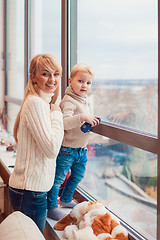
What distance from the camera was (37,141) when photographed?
1.13m

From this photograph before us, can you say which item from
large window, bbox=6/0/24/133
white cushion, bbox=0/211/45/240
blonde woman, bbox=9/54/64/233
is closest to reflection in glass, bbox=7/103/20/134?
large window, bbox=6/0/24/133

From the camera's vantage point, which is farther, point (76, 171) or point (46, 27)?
point (46, 27)

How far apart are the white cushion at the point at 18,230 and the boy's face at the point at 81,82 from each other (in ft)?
2.23

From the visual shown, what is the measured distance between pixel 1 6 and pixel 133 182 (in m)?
2.92

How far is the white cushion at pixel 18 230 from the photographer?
0.72 meters

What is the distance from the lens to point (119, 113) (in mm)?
1270

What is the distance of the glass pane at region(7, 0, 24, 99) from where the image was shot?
2889 mm

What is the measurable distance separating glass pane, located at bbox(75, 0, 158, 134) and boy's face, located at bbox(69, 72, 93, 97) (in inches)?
4.1

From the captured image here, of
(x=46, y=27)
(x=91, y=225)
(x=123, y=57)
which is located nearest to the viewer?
(x=91, y=225)

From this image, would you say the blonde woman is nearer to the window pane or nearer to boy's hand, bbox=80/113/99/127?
boy's hand, bbox=80/113/99/127

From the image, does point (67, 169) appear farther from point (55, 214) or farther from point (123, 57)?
point (123, 57)

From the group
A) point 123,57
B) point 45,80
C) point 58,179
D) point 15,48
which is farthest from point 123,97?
point 15,48

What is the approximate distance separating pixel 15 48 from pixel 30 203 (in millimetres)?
2270

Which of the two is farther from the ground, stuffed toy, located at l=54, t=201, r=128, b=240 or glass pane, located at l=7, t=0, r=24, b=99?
glass pane, located at l=7, t=0, r=24, b=99
